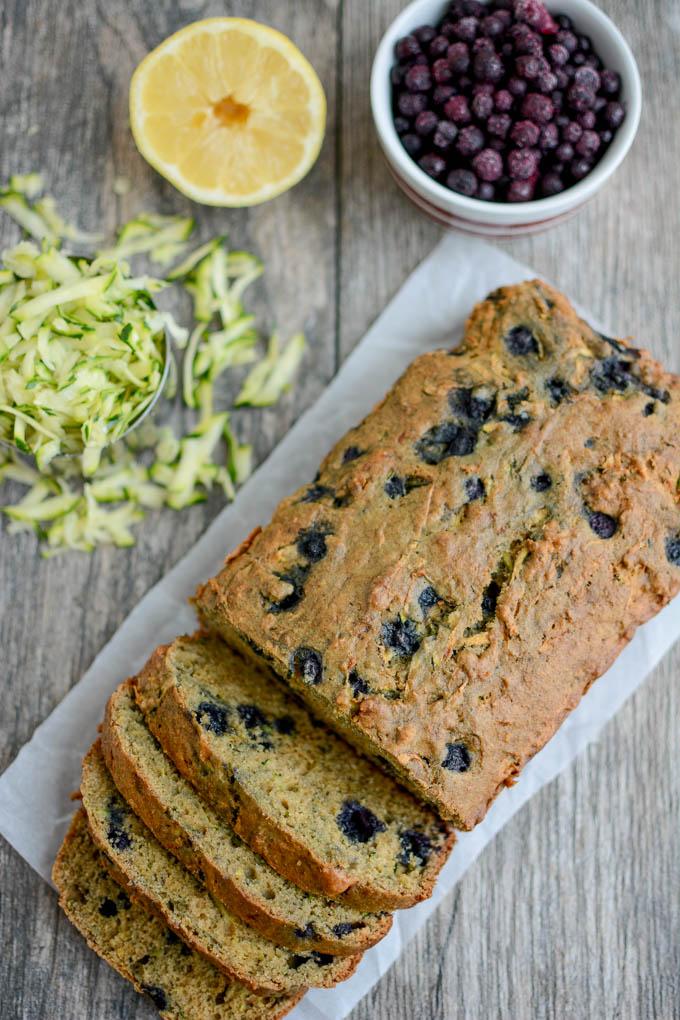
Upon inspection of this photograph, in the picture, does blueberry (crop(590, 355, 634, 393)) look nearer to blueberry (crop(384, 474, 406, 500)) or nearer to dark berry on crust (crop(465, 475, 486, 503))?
dark berry on crust (crop(465, 475, 486, 503))

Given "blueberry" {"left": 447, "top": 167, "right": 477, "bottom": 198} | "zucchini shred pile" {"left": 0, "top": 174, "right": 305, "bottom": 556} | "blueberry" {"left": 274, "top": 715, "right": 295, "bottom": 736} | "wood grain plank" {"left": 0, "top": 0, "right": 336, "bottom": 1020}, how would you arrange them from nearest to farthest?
"blueberry" {"left": 274, "top": 715, "right": 295, "bottom": 736} < "zucchini shred pile" {"left": 0, "top": 174, "right": 305, "bottom": 556} < "blueberry" {"left": 447, "top": 167, "right": 477, "bottom": 198} < "wood grain plank" {"left": 0, "top": 0, "right": 336, "bottom": 1020}

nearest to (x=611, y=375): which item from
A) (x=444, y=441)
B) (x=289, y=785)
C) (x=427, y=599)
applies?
(x=444, y=441)

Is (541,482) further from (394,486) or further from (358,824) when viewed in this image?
(358,824)

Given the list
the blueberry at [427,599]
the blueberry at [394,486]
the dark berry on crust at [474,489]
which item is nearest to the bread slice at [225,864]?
the blueberry at [427,599]

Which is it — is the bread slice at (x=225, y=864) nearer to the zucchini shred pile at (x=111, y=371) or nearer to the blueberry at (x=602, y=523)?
the zucchini shred pile at (x=111, y=371)

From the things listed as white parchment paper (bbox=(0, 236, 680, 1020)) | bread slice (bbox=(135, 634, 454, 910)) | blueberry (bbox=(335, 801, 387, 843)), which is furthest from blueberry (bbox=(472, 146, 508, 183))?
blueberry (bbox=(335, 801, 387, 843))

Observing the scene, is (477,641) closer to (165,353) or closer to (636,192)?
(165,353)

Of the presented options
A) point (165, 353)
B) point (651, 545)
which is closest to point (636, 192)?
point (651, 545)
